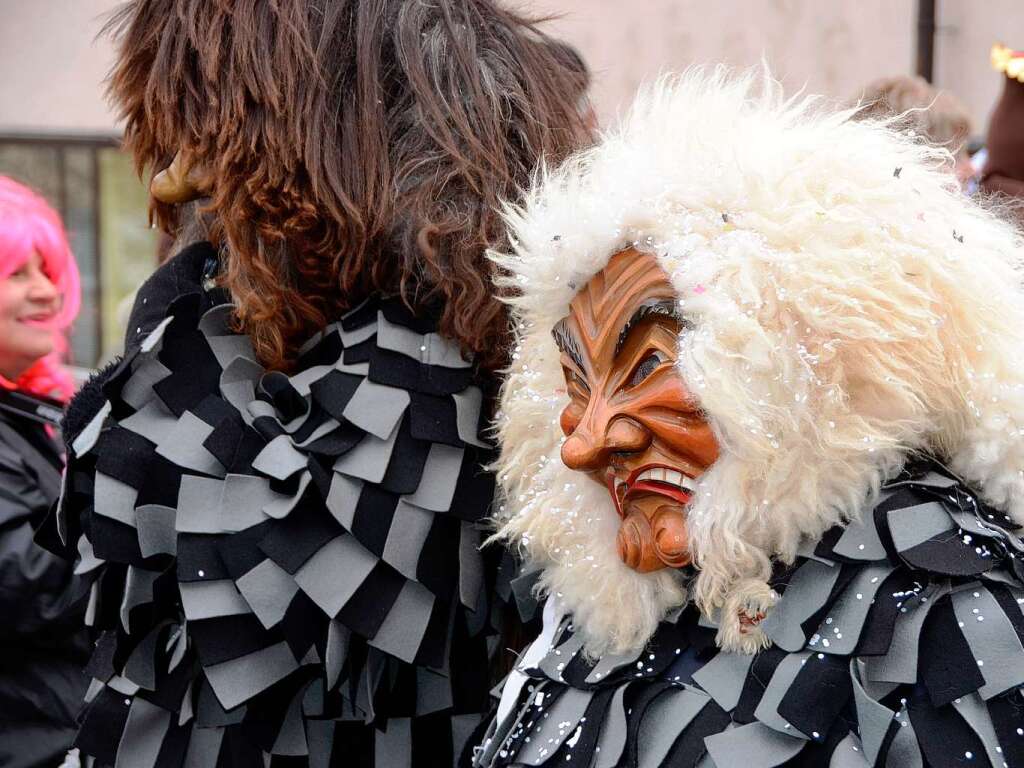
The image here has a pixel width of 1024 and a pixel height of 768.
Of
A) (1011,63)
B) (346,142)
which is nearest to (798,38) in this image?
(1011,63)

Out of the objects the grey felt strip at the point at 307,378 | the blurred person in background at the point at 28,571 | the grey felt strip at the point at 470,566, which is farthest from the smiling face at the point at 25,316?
the grey felt strip at the point at 470,566

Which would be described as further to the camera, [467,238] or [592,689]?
[467,238]

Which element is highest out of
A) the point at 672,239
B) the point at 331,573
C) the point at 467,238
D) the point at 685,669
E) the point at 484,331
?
the point at 672,239

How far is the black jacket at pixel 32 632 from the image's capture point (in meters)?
2.14

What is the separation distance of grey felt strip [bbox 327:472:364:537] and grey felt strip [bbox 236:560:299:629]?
3.7 inches

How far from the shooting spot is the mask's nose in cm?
113

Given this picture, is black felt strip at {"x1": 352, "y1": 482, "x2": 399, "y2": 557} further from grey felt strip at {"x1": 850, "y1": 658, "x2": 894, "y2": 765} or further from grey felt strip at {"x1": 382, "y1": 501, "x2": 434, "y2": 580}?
grey felt strip at {"x1": 850, "y1": 658, "x2": 894, "y2": 765}

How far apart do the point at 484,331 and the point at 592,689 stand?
0.51 m

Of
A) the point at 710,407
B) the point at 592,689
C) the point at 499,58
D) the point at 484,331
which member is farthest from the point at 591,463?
the point at 499,58

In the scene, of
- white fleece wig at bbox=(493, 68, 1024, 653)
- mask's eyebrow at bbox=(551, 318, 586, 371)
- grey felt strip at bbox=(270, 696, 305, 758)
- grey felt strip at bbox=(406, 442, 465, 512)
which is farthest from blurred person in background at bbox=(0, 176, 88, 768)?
white fleece wig at bbox=(493, 68, 1024, 653)

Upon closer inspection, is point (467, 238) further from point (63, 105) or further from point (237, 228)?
point (63, 105)

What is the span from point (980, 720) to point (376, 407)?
0.80m

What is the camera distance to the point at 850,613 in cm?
107

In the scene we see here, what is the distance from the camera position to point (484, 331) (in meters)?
1.55
